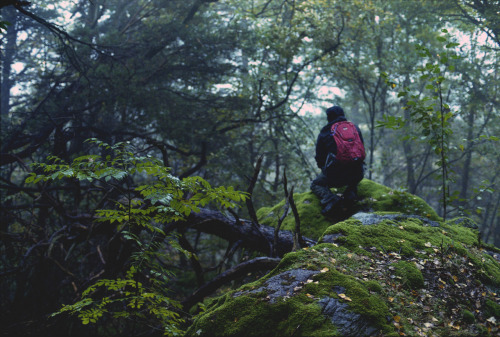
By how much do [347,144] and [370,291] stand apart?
331cm

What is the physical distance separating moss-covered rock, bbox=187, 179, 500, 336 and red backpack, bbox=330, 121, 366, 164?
4.92 feet

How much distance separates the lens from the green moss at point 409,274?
3068mm

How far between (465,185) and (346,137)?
14.2 m

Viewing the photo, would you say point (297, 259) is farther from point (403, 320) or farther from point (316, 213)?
point (316, 213)

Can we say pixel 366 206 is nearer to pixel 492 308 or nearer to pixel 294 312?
pixel 492 308

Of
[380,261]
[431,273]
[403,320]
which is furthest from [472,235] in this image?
[403,320]

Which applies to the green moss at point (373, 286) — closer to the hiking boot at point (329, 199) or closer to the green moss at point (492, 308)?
the green moss at point (492, 308)

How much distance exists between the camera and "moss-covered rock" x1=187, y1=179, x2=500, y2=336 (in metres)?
2.36

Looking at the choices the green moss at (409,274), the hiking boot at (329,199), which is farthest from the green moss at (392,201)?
the green moss at (409,274)

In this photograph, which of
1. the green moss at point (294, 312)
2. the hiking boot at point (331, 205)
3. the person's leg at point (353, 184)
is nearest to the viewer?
the green moss at point (294, 312)

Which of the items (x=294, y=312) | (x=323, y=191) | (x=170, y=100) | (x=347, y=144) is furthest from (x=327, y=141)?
(x=170, y=100)

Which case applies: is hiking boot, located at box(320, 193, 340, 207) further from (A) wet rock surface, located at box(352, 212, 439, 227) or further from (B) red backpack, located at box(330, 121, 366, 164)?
(A) wet rock surface, located at box(352, 212, 439, 227)

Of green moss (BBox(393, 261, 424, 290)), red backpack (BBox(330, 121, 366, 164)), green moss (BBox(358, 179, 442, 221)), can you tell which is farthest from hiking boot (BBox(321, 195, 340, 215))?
green moss (BBox(393, 261, 424, 290))

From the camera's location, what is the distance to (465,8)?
41.6 feet
